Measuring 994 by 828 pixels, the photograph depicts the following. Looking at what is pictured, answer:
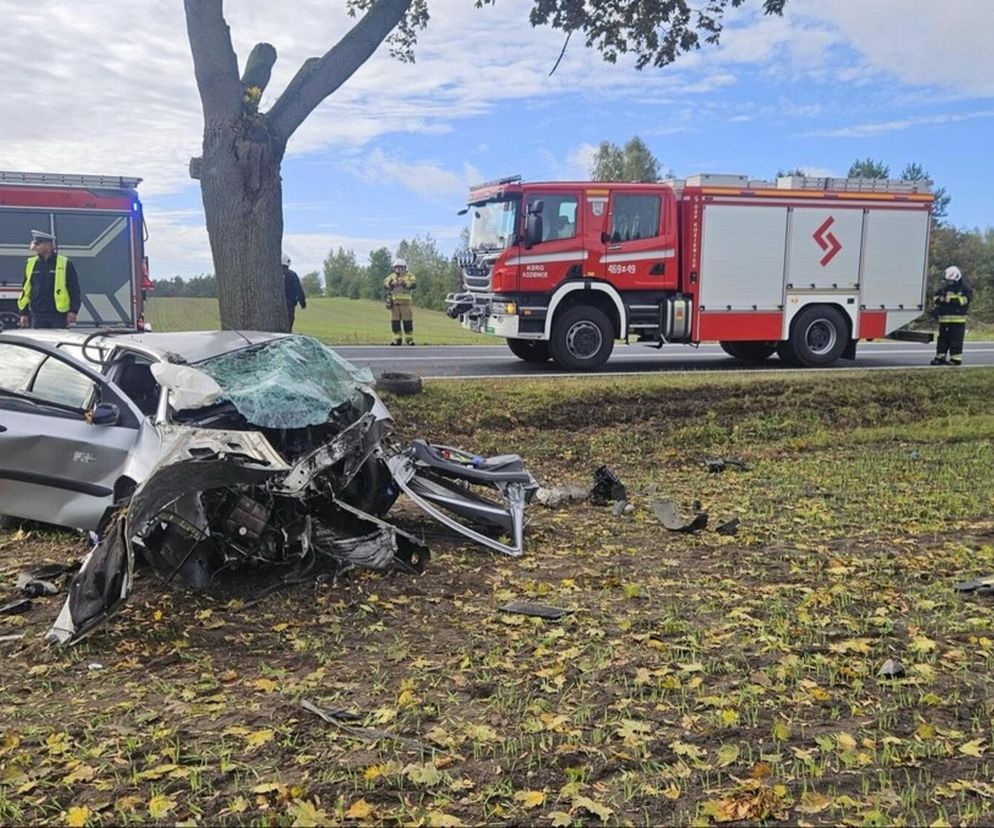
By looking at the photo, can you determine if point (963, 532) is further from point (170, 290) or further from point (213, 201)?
point (170, 290)

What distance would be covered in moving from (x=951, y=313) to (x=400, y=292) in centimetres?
975

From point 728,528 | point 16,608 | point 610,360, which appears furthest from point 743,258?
point 16,608

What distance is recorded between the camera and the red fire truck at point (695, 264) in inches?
531

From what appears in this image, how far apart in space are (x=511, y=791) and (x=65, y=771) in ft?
5.38

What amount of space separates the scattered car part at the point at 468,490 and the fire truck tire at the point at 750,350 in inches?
392

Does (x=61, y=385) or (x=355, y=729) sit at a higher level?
(x=61, y=385)

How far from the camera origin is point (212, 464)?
482 centimetres

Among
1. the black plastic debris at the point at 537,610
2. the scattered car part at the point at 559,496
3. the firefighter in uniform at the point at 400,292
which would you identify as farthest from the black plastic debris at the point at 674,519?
the firefighter in uniform at the point at 400,292

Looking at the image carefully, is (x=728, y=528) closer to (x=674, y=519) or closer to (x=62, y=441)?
(x=674, y=519)

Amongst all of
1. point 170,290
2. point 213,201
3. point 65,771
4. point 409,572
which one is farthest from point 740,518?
point 170,290

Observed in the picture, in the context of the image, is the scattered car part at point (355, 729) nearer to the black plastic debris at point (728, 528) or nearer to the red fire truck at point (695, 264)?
the black plastic debris at point (728, 528)

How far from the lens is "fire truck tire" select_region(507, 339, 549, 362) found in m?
15.1

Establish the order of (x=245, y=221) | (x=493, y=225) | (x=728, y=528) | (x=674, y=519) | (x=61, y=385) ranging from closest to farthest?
1. (x=61, y=385)
2. (x=728, y=528)
3. (x=674, y=519)
4. (x=245, y=221)
5. (x=493, y=225)

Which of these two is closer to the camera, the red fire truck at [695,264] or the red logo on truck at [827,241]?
the red fire truck at [695,264]
